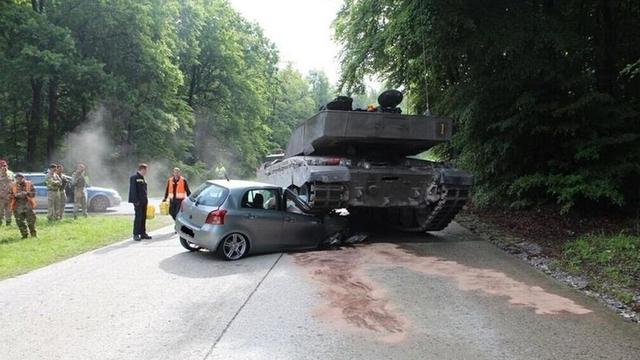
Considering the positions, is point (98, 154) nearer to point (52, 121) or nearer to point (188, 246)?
point (52, 121)

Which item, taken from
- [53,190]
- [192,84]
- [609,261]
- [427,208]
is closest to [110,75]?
[53,190]

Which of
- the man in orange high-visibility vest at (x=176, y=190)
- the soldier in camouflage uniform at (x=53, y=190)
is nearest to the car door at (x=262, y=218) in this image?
the man in orange high-visibility vest at (x=176, y=190)

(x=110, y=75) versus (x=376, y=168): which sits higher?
(x=110, y=75)

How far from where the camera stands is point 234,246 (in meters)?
9.62

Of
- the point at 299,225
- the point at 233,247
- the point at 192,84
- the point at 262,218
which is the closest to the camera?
the point at 233,247

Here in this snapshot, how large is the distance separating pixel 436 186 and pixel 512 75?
3025mm

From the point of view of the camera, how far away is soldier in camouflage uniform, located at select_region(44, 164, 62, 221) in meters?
15.7

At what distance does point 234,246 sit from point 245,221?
458 mm

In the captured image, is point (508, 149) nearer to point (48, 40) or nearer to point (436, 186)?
point (436, 186)

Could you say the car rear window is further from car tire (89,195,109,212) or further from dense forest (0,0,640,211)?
car tire (89,195,109,212)

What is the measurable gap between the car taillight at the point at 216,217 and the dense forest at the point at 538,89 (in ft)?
19.7

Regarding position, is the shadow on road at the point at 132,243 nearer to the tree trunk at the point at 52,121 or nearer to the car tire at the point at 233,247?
the car tire at the point at 233,247

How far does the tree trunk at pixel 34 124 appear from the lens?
29.1m

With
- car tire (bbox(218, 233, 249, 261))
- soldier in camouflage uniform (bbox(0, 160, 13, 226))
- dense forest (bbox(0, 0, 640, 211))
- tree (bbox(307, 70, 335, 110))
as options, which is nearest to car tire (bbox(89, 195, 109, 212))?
soldier in camouflage uniform (bbox(0, 160, 13, 226))
